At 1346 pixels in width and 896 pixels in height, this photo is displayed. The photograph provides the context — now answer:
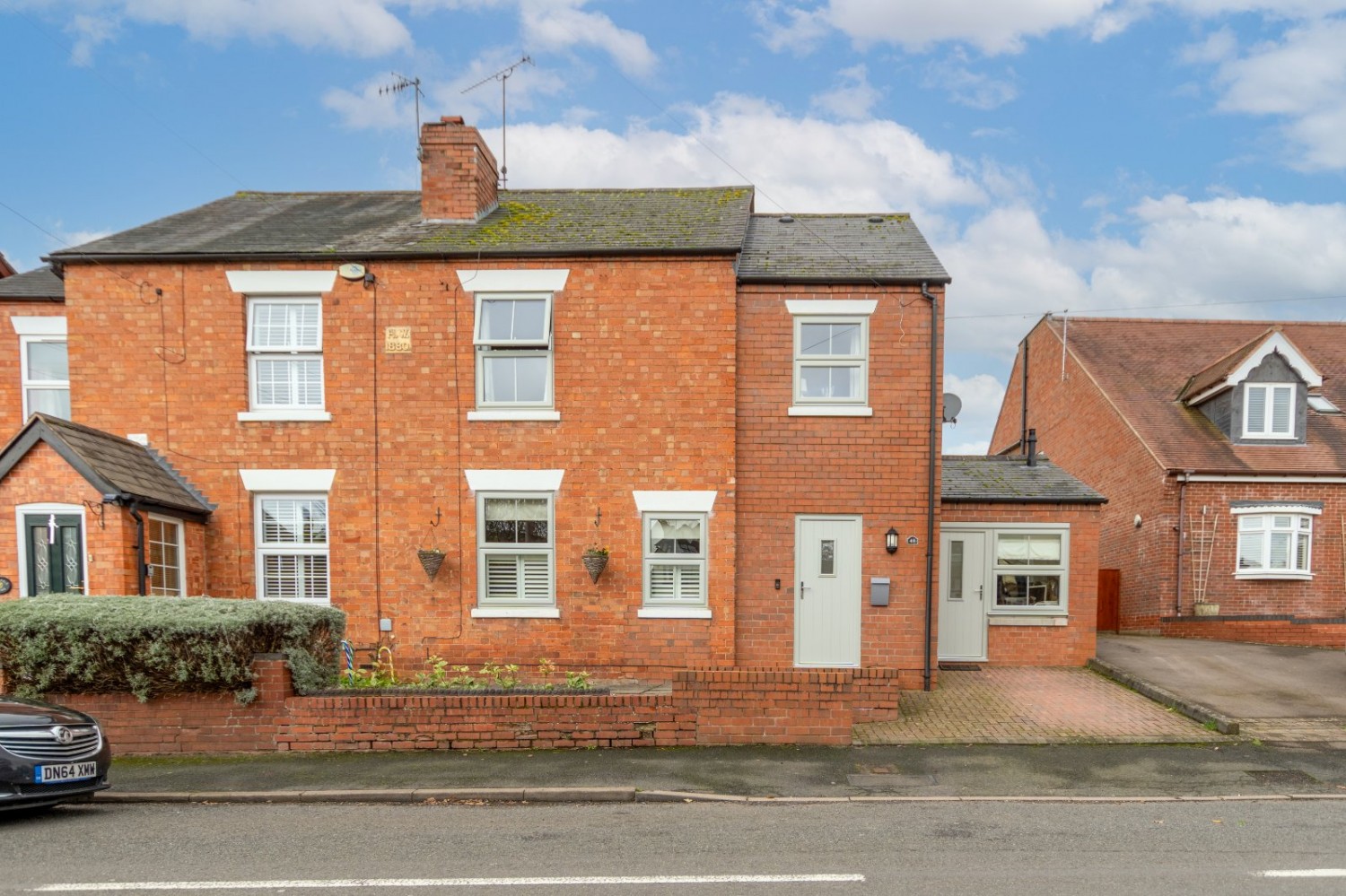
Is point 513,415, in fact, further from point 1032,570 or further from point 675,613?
point 1032,570

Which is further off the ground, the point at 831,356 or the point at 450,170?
the point at 450,170

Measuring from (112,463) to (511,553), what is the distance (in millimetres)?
5012

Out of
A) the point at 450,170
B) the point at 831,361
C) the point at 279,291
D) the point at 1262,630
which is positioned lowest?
the point at 1262,630

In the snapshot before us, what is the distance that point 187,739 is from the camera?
349 inches

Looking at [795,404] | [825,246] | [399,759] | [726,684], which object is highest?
[825,246]

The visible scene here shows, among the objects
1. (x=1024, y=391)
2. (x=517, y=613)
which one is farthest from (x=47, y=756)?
(x=1024, y=391)

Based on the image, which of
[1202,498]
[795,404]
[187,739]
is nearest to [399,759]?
[187,739]

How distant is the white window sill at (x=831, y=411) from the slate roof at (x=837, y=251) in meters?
1.74

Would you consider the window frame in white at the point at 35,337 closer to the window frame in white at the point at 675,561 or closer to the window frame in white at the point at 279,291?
the window frame in white at the point at 279,291

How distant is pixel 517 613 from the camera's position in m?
12.2

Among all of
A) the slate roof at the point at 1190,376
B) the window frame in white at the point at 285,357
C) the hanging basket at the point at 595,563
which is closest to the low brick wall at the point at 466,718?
the hanging basket at the point at 595,563

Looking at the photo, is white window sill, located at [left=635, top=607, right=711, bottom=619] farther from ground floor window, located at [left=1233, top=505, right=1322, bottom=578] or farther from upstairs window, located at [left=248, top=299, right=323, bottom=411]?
ground floor window, located at [left=1233, top=505, right=1322, bottom=578]

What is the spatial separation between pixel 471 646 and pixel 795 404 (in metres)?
5.54

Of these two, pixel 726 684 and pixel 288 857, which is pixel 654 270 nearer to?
pixel 726 684
